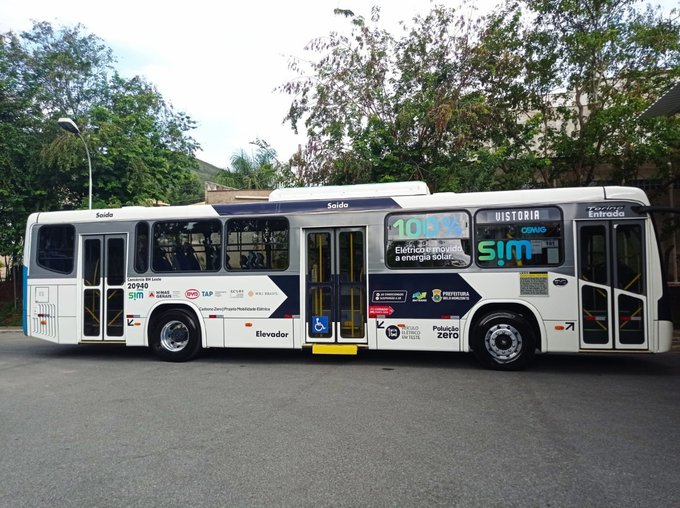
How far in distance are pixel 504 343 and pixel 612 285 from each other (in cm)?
184

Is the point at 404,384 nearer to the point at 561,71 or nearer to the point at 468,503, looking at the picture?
the point at 468,503

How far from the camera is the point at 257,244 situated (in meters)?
9.77

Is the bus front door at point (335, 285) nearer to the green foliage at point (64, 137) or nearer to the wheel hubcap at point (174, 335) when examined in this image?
the wheel hubcap at point (174, 335)

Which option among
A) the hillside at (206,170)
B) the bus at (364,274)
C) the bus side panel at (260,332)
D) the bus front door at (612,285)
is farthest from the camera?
the hillside at (206,170)

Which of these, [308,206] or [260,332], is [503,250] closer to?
[308,206]

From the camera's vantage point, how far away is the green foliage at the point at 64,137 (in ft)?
62.0

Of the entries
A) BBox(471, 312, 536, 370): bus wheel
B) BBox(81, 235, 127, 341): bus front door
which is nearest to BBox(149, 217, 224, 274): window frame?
BBox(81, 235, 127, 341): bus front door

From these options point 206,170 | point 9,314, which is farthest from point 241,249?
point 206,170

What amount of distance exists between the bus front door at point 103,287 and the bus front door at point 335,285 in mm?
3648

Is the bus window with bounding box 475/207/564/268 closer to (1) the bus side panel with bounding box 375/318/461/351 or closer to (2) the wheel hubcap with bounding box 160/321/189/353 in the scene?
(1) the bus side panel with bounding box 375/318/461/351

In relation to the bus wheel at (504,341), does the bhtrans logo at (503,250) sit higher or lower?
higher

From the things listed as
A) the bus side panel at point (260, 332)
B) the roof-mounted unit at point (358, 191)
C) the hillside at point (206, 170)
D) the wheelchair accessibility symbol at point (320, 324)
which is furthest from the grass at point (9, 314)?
the hillside at point (206, 170)

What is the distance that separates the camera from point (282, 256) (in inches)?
379

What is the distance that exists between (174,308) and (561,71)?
464 inches
